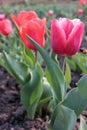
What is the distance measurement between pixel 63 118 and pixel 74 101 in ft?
0.42

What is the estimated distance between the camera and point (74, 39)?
192 cm

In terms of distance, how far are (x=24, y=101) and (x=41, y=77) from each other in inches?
7.6

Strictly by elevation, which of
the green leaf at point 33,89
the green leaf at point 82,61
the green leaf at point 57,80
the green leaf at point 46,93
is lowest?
the green leaf at point 82,61

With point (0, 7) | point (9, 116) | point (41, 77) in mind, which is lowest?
point (0, 7)

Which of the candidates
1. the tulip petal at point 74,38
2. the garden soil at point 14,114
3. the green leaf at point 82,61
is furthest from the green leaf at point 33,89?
the green leaf at point 82,61

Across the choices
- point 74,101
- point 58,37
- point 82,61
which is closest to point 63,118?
point 74,101

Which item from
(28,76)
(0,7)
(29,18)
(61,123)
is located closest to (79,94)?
(61,123)

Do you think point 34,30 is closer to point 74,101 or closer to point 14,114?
point 74,101

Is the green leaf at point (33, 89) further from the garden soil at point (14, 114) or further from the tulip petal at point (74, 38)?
the tulip petal at point (74, 38)

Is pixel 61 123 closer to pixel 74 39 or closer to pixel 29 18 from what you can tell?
pixel 74 39

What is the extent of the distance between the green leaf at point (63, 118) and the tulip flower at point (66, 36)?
272 mm

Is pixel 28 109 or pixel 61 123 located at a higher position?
pixel 61 123

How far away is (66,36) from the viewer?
6.35ft

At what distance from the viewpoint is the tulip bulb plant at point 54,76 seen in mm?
1864
